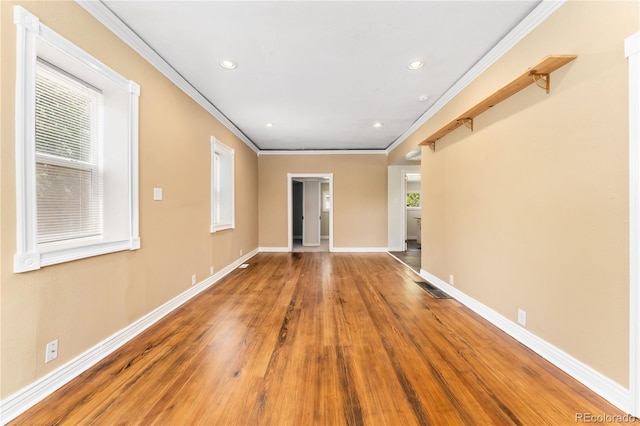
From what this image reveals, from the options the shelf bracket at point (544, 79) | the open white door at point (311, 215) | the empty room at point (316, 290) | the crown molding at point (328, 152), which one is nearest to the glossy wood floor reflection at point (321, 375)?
the empty room at point (316, 290)

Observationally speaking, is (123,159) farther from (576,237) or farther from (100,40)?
(576,237)

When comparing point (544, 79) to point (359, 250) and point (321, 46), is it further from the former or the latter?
point (359, 250)

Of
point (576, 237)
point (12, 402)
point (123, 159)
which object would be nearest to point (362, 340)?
point (576, 237)

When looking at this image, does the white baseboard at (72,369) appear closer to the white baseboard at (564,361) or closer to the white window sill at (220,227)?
the white window sill at (220,227)

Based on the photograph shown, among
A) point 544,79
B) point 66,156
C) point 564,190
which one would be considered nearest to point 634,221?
point 564,190

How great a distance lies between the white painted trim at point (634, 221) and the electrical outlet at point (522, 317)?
72 cm

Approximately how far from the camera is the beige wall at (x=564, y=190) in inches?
56.4

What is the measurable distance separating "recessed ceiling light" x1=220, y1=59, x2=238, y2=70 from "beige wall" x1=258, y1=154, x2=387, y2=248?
393cm

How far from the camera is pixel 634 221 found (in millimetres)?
1345

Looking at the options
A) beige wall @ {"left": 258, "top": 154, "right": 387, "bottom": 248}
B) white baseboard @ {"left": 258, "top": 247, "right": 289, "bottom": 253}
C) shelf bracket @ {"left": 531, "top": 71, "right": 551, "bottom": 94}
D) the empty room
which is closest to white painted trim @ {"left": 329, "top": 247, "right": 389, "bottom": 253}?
beige wall @ {"left": 258, "top": 154, "right": 387, "bottom": 248}

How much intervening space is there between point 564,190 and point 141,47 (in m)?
3.67

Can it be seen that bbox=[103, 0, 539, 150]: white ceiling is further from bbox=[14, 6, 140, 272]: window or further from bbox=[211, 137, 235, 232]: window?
bbox=[211, 137, 235, 232]: window

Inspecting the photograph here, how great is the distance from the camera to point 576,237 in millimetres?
1649

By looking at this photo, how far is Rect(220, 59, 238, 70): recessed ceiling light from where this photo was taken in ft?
8.31
